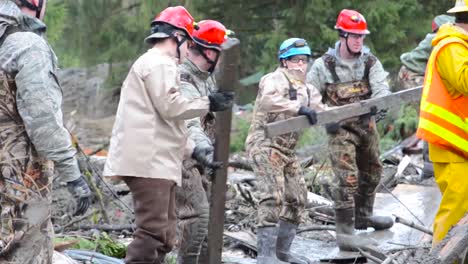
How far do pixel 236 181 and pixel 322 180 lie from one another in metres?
1.03

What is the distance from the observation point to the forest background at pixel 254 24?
15.9 meters

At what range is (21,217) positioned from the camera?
580cm

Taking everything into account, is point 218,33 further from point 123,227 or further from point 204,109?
point 123,227

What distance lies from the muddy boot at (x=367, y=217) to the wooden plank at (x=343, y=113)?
1.58 metres

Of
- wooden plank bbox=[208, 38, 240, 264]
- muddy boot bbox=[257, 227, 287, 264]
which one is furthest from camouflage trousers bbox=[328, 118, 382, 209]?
wooden plank bbox=[208, 38, 240, 264]

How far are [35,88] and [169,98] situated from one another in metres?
1.06

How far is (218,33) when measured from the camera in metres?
7.54

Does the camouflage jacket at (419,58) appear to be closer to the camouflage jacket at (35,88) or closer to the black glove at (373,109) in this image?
the black glove at (373,109)

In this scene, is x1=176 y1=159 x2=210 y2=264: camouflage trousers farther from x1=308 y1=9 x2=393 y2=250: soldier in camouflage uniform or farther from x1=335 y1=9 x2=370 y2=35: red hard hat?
x1=335 y1=9 x2=370 y2=35: red hard hat

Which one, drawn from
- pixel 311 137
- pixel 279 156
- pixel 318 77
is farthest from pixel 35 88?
pixel 311 137

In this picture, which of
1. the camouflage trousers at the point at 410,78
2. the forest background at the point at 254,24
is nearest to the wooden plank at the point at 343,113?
the camouflage trousers at the point at 410,78

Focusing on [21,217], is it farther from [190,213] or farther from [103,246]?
[103,246]

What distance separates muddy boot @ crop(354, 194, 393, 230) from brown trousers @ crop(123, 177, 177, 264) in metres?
3.52

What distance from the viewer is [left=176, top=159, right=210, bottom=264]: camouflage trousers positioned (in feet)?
24.1
